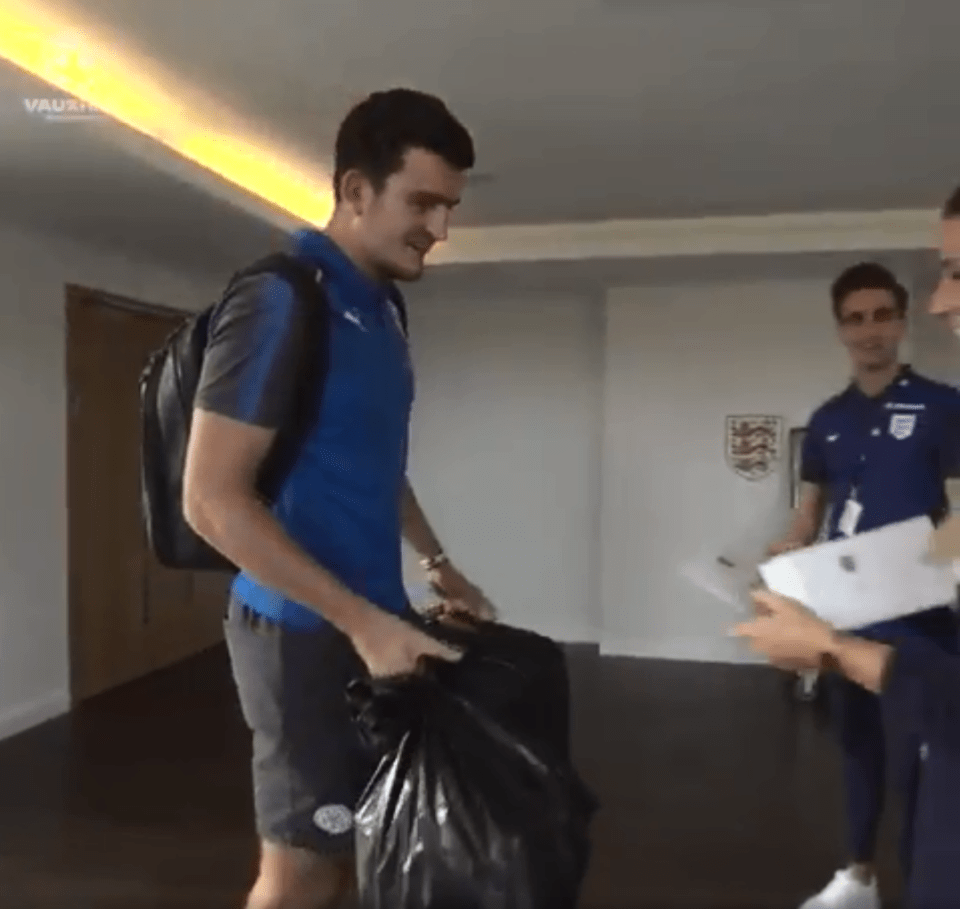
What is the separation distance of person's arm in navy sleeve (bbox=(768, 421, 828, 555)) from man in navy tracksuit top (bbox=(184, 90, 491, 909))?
1573mm

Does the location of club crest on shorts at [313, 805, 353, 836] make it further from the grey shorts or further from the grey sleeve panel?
the grey sleeve panel

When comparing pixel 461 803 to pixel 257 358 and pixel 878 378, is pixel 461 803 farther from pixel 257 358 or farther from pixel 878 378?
pixel 878 378

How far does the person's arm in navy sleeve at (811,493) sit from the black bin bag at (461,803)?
62.0 inches

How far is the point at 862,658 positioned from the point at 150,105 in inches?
115

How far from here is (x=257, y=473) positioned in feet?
4.29

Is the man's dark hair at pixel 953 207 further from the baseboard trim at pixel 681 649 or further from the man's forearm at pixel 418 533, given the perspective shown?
the baseboard trim at pixel 681 649

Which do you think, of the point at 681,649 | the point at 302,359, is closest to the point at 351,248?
the point at 302,359

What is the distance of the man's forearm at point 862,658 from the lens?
1.30 meters

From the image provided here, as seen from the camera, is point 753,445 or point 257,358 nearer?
point 257,358

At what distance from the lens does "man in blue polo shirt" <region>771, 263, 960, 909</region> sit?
2600 mm

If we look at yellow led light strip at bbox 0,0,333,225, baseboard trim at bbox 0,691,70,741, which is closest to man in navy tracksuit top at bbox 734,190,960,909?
yellow led light strip at bbox 0,0,333,225

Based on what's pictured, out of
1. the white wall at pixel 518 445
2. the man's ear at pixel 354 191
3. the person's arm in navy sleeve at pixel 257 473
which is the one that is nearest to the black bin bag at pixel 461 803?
the person's arm in navy sleeve at pixel 257 473

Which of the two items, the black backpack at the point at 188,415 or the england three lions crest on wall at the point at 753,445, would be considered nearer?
the black backpack at the point at 188,415

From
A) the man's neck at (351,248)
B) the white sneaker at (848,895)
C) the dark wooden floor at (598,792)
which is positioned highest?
the man's neck at (351,248)
